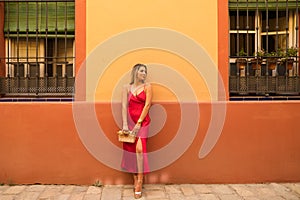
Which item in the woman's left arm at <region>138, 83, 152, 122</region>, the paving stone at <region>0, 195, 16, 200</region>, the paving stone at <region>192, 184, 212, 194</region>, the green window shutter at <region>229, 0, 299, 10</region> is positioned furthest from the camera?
the green window shutter at <region>229, 0, 299, 10</region>

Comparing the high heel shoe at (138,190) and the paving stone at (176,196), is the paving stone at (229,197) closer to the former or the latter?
the paving stone at (176,196)

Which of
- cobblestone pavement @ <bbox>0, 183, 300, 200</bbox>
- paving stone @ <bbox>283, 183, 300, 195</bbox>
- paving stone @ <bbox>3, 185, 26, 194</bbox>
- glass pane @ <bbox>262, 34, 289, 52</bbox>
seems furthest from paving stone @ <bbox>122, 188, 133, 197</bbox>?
glass pane @ <bbox>262, 34, 289, 52</bbox>

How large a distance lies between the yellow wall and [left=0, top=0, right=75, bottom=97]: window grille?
0.54m

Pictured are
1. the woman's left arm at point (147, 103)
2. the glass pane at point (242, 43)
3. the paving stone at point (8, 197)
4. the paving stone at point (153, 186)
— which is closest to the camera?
the paving stone at point (8, 197)

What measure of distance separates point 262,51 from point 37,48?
136 inches

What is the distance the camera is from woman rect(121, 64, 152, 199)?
382 cm

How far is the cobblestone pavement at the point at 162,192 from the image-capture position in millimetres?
3748

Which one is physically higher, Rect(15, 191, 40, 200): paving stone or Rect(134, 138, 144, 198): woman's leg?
Rect(134, 138, 144, 198): woman's leg

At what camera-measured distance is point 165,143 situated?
13.8 feet

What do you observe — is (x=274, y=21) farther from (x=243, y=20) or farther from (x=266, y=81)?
(x=266, y=81)

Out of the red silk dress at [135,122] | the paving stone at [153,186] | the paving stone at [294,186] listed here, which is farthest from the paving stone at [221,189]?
the red silk dress at [135,122]

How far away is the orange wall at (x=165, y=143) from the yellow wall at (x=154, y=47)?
0.27 meters

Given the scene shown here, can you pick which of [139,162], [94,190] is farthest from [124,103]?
[94,190]

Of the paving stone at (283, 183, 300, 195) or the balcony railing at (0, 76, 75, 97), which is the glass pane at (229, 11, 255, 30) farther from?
the balcony railing at (0, 76, 75, 97)
